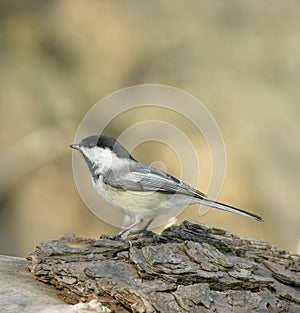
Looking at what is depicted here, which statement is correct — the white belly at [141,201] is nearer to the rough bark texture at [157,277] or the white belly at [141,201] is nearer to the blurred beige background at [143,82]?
the rough bark texture at [157,277]

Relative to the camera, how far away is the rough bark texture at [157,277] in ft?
7.70

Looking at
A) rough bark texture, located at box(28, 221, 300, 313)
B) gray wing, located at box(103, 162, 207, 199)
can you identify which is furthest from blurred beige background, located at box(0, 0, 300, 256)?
rough bark texture, located at box(28, 221, 300, 313)

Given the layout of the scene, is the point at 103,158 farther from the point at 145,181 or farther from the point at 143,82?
the point at 143,82

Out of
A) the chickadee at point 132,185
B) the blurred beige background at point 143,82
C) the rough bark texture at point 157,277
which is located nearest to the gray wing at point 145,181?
the chickadee at point 132,185

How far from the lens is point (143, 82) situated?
272 inches

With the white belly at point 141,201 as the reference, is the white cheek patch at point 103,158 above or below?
above

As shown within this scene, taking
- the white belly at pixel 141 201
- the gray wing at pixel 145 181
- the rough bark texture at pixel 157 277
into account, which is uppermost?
the gray wing at pixel 145 181

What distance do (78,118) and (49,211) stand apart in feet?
3.53

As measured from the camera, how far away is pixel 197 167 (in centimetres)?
585

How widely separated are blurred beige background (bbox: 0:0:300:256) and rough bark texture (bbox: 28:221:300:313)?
10.5 ft

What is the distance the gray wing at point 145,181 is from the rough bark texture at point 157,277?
20.6 inches

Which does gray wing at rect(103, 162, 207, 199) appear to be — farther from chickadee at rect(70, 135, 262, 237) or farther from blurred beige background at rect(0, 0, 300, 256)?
blurred beige background at rect(0, 0, 300, 256)

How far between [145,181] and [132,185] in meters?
0.08

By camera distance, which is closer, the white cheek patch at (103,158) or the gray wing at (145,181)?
the gray wing at (145,181)
